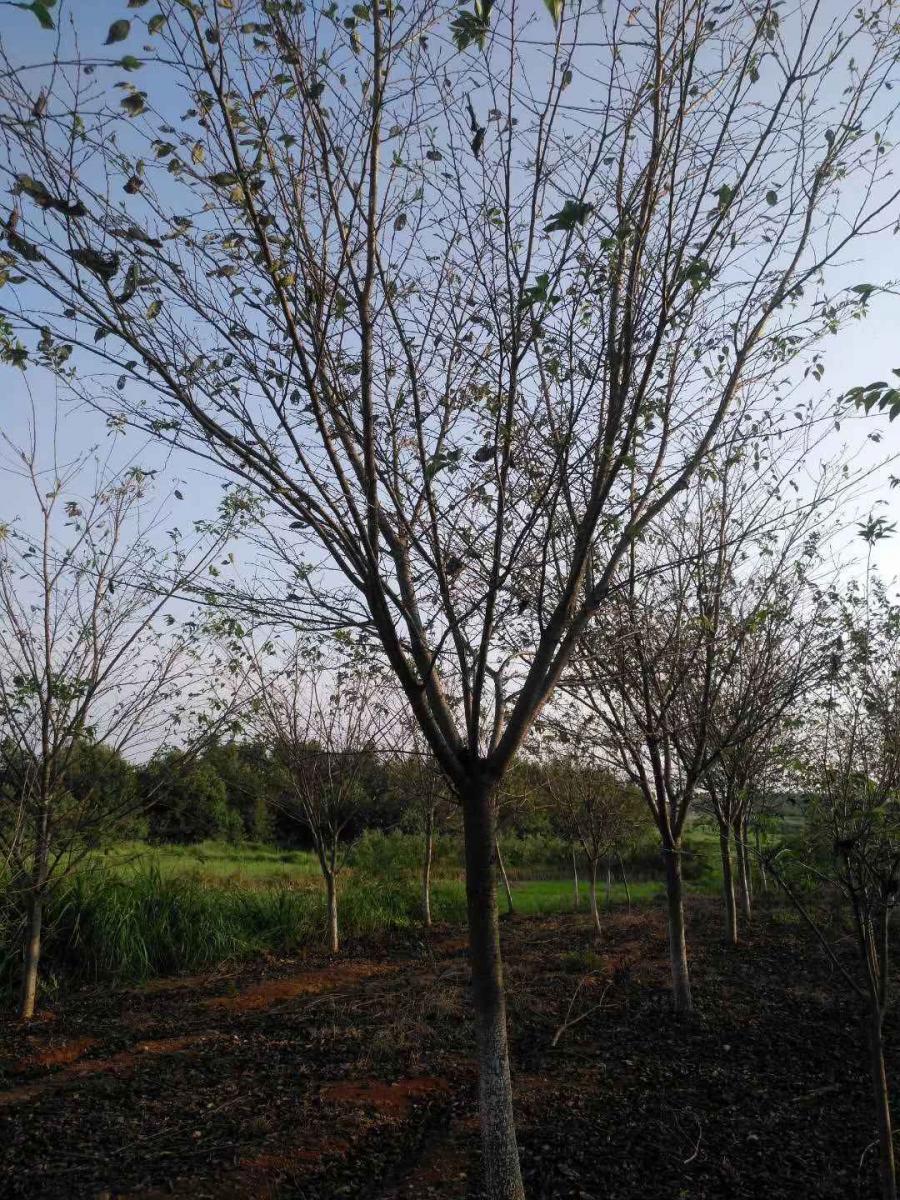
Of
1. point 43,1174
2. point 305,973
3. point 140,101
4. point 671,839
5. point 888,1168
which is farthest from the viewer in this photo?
point 305,973

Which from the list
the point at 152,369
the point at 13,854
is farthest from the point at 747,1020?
the point at 152,369

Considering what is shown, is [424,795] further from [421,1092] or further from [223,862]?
[421,1092]

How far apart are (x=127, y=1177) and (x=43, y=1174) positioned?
453 millimetres

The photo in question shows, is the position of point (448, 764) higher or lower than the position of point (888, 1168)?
higher

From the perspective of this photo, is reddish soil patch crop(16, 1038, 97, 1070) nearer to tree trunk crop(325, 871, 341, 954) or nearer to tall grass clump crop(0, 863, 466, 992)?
tall grass clump crop(0, 863, 466, 992)

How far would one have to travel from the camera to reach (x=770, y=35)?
353 centimetres

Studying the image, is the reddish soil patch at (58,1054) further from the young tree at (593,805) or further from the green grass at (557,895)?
the green grass at (557,895)

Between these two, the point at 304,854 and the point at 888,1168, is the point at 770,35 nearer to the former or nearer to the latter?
the point at 888,1168

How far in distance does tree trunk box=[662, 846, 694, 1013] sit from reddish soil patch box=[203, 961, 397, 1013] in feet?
Answer: 12.7

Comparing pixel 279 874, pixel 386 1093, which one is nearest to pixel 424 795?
pixel 279 874

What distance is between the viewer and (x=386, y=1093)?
5773mm

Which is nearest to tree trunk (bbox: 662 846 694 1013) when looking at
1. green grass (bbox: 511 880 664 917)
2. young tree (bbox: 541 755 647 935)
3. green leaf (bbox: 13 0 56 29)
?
young tree (bbox: 541 755 647 935)

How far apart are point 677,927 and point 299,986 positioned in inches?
184

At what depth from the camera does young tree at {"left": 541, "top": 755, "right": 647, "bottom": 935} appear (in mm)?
13164
